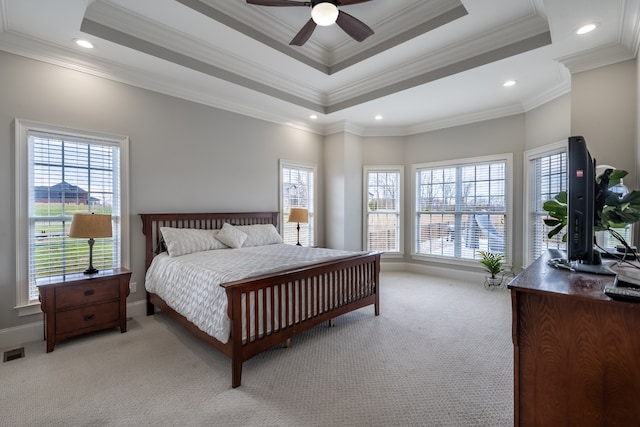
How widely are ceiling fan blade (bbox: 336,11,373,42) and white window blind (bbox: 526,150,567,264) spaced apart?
309cm

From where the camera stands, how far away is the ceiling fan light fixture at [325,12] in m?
2.33

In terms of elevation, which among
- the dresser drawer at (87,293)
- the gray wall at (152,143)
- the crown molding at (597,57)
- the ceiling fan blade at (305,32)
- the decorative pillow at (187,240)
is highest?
the ceiling fan blade at (305,32)

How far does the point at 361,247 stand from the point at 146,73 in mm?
4435

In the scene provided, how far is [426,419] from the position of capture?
1.79 metres

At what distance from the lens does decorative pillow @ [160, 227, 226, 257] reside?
333 centimetres

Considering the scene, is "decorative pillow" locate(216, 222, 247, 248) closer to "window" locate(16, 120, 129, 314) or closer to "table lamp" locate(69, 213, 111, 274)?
"window" locate(16, 120, 129, 314)

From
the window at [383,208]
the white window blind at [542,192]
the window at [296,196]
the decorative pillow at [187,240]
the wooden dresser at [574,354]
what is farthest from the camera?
the window at [383,208]

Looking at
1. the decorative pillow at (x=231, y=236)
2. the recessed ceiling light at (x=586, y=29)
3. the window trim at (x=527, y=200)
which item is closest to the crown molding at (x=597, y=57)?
the recessed ceiling light at (x=586, y=29)

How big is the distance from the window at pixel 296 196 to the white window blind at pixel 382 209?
1.13 m

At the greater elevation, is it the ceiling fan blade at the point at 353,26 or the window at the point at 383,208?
the ceiling fan blade at the point at 353,26

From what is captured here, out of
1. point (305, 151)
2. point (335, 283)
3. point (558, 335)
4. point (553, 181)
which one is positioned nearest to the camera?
point (558, 335)

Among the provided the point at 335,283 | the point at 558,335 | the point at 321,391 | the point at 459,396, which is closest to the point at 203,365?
the point at 321,391

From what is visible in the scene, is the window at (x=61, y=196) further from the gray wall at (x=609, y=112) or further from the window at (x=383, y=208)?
the gray wall at (x=609, y=112)

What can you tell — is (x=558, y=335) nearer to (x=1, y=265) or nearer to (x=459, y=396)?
(x=459, y=396)
